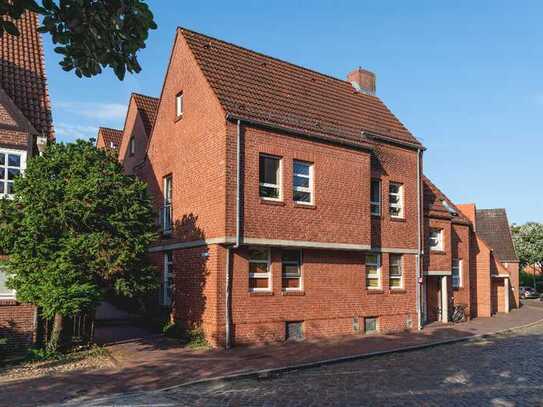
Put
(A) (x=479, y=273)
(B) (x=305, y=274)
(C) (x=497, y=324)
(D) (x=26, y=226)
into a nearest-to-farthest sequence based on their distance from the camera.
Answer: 1. (D) (x=26, y=226)
2. (B) (x=305, y=274)
3. (C) (x=497, y=324)
4. (A) (x=479, y=273)

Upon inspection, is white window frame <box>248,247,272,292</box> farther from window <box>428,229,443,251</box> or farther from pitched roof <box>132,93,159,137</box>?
pitched roof <box>132,93,159,137</box>

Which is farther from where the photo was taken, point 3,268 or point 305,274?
point 305,274

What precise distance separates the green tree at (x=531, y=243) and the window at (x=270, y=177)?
54.9m

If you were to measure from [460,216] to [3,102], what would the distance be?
22140 millimetres

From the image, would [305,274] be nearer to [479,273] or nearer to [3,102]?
[3,102]

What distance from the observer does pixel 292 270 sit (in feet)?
59.4

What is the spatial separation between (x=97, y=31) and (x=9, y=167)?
11852 mm

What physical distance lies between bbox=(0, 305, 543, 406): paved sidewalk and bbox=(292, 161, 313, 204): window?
15.6ft

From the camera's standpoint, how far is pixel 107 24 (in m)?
4.96

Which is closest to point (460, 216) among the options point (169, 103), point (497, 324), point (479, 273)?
point (479, 273)

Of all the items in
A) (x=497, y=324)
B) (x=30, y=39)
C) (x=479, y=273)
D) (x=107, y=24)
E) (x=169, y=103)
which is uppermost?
(x=30, y=39)

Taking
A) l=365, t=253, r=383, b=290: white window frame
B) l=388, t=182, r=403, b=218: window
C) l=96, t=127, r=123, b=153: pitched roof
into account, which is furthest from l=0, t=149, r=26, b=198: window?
l=96, t=127, r=123, b=153: pitched roof

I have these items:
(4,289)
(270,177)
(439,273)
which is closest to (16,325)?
(4,289)

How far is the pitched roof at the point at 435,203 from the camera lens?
991 inches
